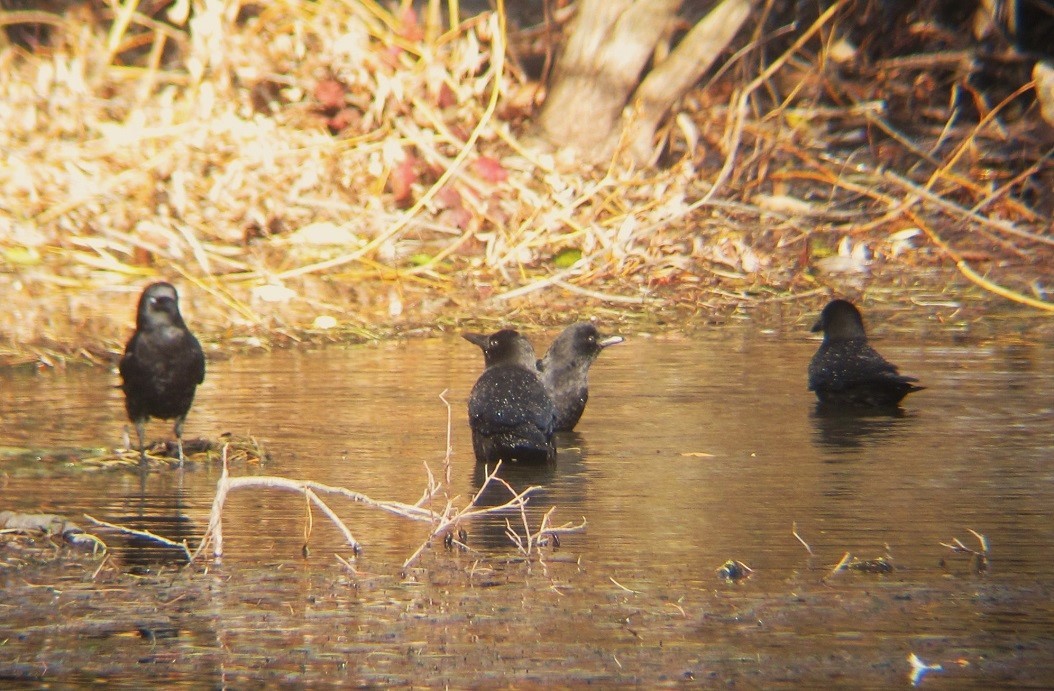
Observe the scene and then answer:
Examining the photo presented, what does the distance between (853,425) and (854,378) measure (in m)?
0.44

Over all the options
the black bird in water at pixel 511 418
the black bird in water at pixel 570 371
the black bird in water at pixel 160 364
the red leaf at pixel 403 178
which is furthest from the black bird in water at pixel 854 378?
the red leaf at pixel 403 178

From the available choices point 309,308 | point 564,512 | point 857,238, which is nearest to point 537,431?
point 564,512

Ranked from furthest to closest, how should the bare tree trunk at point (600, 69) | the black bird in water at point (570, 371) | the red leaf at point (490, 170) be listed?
the bare tree trunk at point (600, 69)
the red leaf at point (490, 170)
the black bird in water at point (570, 371)

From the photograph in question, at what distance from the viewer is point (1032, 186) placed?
15.4 meters

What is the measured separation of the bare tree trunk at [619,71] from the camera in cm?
1508

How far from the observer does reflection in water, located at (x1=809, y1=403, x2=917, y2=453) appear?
7.85 m

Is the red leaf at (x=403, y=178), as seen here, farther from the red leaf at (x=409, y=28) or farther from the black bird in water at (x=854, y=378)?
the black bird in water at (x=854, y=378)

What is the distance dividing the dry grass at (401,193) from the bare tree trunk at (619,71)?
0.38 meters

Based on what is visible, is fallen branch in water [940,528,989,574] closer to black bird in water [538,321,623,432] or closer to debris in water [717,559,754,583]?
debris in water [717,559,754,583]

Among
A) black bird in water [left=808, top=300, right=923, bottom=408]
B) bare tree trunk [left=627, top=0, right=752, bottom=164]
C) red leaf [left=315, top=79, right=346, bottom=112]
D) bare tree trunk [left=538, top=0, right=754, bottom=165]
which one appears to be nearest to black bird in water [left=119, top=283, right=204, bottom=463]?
black bird in water [left=808, top=300, right=923, bottom=408]

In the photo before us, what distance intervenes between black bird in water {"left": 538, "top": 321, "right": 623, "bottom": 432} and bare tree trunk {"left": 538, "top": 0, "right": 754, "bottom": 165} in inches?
270

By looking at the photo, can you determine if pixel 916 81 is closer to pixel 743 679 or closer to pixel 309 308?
pixel 309 308

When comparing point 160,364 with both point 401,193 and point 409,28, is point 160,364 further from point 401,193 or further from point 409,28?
point 409,28

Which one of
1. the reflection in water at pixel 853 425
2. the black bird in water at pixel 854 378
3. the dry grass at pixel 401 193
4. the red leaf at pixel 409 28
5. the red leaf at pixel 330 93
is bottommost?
the reflection in water at pixel 853 425
